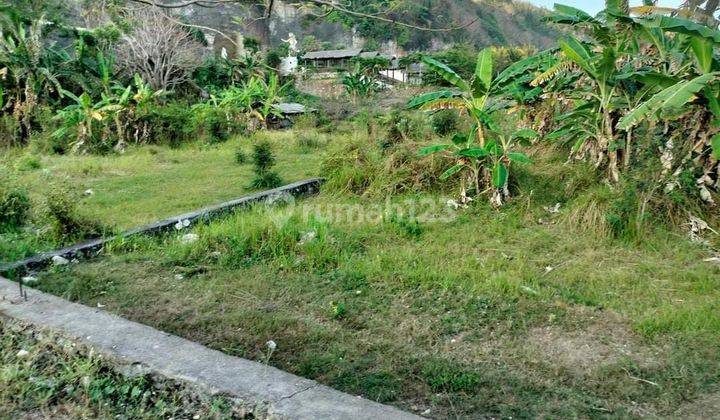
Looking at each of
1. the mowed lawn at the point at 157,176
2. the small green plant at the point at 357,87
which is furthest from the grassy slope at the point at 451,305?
the small green plant at the point at 357,87

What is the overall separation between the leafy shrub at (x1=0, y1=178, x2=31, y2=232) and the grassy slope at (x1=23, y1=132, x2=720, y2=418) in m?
1.46

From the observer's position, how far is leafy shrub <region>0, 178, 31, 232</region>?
18.3ft

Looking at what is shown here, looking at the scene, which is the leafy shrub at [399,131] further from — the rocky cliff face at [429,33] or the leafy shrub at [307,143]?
the rocky cliff face at [429,33]

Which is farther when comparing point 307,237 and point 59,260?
point 307,237

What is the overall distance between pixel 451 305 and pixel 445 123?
5.91m

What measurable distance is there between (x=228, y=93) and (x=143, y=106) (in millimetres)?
2259

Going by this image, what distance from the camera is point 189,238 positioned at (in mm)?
4977

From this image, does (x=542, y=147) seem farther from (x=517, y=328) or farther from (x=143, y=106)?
(x=143, y=106)

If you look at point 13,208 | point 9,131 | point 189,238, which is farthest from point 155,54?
point 189,238

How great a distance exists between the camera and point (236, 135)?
1298 cm

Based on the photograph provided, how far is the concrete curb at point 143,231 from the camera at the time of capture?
4398 mm

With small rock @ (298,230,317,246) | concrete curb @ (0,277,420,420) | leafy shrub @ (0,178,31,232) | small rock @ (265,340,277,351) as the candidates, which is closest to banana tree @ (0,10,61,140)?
leafy shrub @ (0,178,31,232)

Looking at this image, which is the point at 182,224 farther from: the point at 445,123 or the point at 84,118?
the point at 84,118

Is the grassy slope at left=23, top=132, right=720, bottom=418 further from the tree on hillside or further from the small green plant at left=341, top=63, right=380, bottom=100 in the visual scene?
the small green plant at left=341, top=63, right=380, bottom=100
